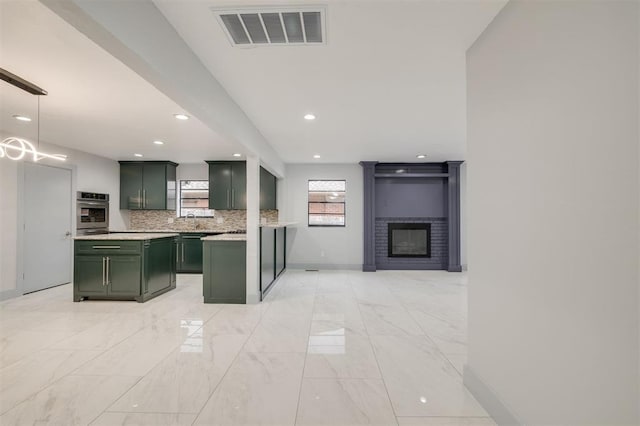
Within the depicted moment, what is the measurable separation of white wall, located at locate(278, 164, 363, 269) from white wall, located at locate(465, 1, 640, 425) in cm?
495

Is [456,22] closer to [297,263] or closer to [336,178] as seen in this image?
[336,178]

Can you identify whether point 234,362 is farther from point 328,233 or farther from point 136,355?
point 328,233

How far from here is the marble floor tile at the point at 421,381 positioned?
1.89m

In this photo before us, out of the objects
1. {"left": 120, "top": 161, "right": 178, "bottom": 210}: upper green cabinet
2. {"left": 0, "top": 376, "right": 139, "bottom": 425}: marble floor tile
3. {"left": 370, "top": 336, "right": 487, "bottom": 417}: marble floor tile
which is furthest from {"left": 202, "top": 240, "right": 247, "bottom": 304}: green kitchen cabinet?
{"left": 120, "top": 161, "right": 178, "bottom": 210}: upper green cabinet

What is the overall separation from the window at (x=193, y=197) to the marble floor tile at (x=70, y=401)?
16.8 feet

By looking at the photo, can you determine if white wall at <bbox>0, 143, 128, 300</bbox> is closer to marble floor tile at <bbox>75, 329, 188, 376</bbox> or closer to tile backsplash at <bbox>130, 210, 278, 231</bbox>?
tile backsplash at <bbox>130, 210, 278, 231</bbox>

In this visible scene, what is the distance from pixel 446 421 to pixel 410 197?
556 cm

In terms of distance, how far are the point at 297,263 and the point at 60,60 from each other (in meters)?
5.45

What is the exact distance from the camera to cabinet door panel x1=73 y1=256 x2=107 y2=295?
4.25 m

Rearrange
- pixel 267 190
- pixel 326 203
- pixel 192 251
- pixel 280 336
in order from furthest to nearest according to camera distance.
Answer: pixel 326 203
pixel 192 251
pixel 267 190
pixel 280 336

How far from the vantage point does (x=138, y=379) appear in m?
2.21

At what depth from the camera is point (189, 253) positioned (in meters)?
6.29

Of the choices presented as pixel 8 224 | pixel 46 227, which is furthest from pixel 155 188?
pixel 8 224

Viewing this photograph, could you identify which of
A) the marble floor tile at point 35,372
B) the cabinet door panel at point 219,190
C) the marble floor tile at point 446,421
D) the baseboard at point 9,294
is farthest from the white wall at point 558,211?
the baseboard at point 9,294
